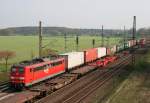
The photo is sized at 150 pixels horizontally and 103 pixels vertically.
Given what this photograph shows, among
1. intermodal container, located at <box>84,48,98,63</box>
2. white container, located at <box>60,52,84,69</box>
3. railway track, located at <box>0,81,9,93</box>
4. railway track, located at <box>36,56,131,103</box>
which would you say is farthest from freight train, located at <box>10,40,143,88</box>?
intermodal container, located at <box>84,48,98,63</box>

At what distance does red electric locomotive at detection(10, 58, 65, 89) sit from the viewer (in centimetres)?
3400

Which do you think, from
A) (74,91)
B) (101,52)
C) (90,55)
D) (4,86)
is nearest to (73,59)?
(90,55)

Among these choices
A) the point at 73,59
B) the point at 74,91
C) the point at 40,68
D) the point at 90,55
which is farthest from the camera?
the point at 90,55

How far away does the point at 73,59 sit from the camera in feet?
171

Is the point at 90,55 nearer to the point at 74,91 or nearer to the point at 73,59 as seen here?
the point at 73,59

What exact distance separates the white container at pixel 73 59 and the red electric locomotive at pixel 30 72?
7.32 m

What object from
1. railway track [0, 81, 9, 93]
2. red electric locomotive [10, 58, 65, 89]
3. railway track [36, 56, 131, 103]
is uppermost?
red electric locomotive [10, 58, 65, 89]

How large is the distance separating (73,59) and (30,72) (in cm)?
1804

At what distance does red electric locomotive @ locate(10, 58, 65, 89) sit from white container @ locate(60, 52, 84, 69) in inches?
288

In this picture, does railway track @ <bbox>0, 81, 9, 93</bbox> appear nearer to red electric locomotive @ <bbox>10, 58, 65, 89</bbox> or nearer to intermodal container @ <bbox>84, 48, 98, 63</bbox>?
red electric locomotive @ <bbox>10, 58, 65, 89</bbox>

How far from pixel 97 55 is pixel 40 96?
40.2 m

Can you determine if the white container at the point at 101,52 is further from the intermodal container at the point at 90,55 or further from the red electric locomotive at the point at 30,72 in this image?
the red electric locomotive at the point at 30,72

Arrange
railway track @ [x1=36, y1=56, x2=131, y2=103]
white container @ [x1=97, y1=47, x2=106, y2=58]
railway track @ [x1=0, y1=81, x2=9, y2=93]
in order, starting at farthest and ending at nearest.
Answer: white container @ [x1=97, y1=47, x2=106, y2=58] < railway track @ [x1=0, y1=81, x2=9, y2=93] < railway track @ [x1=36, y1=56, x2=131, y2=103]

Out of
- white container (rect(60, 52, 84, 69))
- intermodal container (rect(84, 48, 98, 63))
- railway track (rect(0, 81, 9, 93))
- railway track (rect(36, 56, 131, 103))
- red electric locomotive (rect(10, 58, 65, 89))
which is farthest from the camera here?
intermodal container (rect(84, 48, 98, 63))
